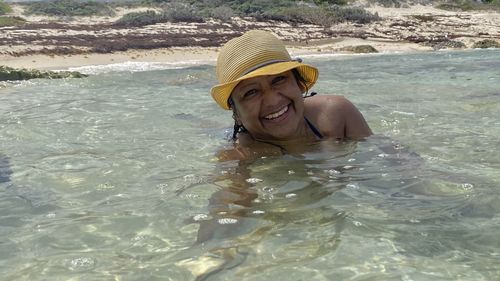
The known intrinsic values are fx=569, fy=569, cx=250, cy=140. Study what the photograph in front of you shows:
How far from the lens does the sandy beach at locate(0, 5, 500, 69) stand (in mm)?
17930

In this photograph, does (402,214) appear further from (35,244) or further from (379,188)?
(35,244)

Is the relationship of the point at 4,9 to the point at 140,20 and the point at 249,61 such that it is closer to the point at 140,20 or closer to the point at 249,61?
the point at 140,20

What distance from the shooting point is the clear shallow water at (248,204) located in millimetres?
2344

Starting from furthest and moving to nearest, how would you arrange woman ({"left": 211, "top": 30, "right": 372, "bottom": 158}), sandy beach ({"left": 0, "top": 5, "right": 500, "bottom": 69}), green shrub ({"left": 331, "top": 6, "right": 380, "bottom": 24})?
green shrub ({"left": 331, "top": 6, "right": 380, "bottom": 24}), sandy beach ({"left": 0, "top": 5, "right": 500, "bottom": 69}), woman ({"left": 211, "top": 30, "right": 372, "bottom": 158})

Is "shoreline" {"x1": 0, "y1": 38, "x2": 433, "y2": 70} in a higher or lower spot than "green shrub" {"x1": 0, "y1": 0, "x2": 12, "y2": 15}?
lower

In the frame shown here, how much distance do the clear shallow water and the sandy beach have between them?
12.1 metres

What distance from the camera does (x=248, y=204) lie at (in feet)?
10.2

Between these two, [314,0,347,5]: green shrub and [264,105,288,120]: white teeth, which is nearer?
[264,105,288,120]: white teeth

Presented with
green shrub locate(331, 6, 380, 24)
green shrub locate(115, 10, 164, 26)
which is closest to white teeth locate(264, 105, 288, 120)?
green shrub locate(115, 10, 164, 26)

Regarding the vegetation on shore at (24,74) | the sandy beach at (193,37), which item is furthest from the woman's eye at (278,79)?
the sandy beach at (193,37)

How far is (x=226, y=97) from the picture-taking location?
3635 millimetres

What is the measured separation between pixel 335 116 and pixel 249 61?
1.01 metres

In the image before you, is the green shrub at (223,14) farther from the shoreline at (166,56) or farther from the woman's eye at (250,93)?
the woman's eye at (250,93)

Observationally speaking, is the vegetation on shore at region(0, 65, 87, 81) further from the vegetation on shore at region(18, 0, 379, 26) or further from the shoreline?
the vegetation on shore at region(18, 0, 379, 26)
